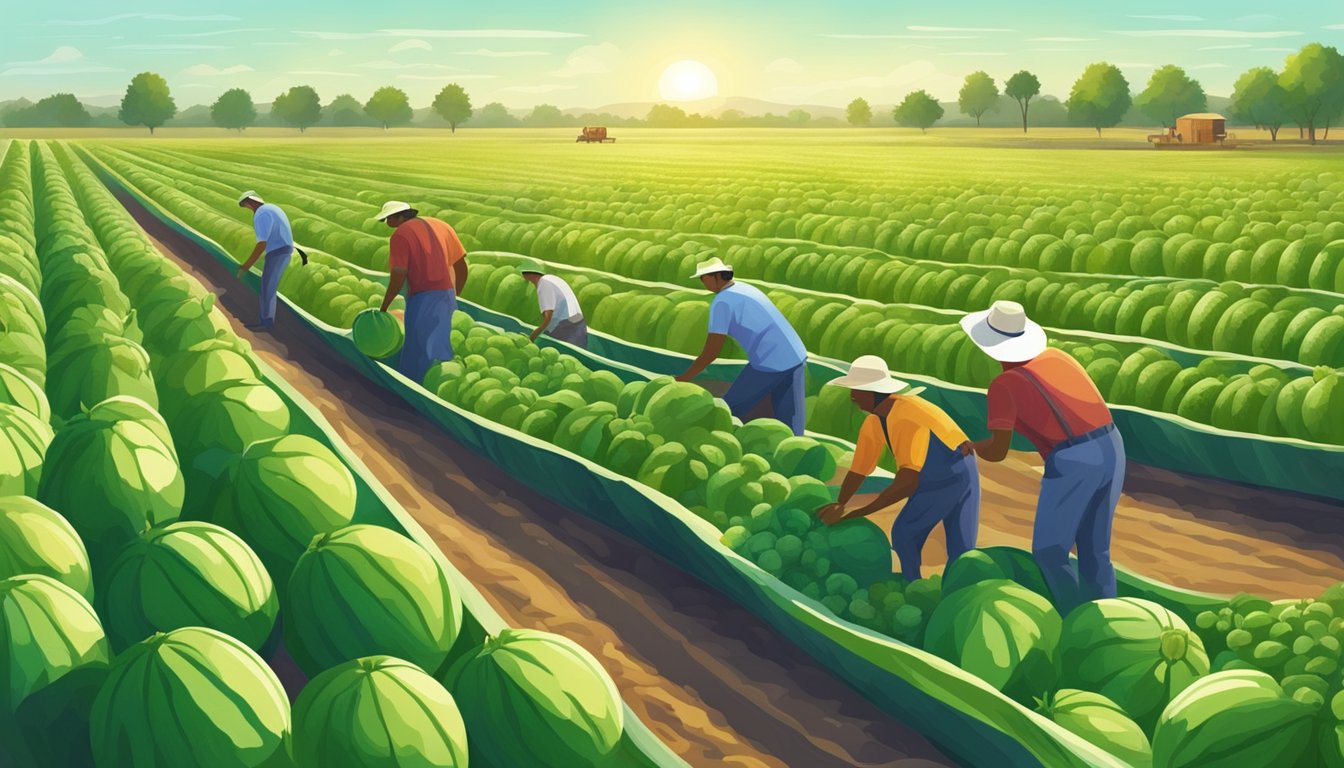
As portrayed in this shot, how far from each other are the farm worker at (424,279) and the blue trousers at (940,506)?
564 cm

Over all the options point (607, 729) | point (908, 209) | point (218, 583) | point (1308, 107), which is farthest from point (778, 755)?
point (1308, 107)

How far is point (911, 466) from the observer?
6.51 meters

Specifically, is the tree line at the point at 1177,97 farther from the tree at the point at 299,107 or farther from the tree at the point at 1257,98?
the tree at the point at 299,107

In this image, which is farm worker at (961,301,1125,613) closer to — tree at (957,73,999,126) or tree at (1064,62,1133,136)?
tree at (1064,62,1133,136)

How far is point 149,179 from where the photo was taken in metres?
47.7

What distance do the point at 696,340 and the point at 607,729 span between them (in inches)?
368

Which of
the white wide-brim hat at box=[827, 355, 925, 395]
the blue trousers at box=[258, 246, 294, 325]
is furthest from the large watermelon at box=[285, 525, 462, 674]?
the blue trousers at box=[258, 246, 294, 325]

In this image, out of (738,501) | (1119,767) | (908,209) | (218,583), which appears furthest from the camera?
(908,209)

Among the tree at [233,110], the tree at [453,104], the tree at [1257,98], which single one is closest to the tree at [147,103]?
the tree at [233,110]

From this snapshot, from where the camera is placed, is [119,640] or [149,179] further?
[149,179]

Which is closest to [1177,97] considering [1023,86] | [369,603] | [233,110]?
[1023,86]

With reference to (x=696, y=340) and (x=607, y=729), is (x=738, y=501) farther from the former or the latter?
(x=696, y=340)

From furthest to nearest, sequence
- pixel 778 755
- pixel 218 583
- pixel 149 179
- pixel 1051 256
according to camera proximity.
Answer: pixel 149 179 → pixel 1051 256 → pixel 778 755 → pixel 218 583

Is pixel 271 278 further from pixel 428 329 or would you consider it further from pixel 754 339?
pixel 754 339
